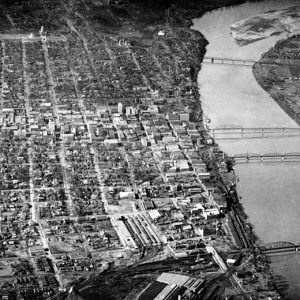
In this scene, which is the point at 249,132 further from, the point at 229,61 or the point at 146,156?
the point at 229,61

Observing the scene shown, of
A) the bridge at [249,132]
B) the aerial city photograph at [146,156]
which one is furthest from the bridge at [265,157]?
the bridge at [249,132]

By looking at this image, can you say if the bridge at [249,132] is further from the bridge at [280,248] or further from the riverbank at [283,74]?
the bridge at [280,248]

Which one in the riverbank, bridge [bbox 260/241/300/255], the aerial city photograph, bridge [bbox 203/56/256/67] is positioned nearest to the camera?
the aerial city photograph

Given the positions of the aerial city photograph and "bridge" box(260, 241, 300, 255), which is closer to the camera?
the aerial city photograph

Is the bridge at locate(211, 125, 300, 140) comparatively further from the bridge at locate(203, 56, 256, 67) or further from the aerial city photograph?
the bridge at locate(203, 56, 256, 67)

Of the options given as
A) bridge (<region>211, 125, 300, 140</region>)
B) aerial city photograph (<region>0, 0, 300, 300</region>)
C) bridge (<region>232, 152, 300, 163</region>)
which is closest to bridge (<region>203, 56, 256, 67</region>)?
aerial city photograph (<region>0, 0, 300, 300</region>)

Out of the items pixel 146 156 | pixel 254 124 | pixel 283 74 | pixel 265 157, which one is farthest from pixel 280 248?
pixel 283 74

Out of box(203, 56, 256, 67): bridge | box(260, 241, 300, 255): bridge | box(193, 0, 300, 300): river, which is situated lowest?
box(203, 56, 256, 67): bridge
